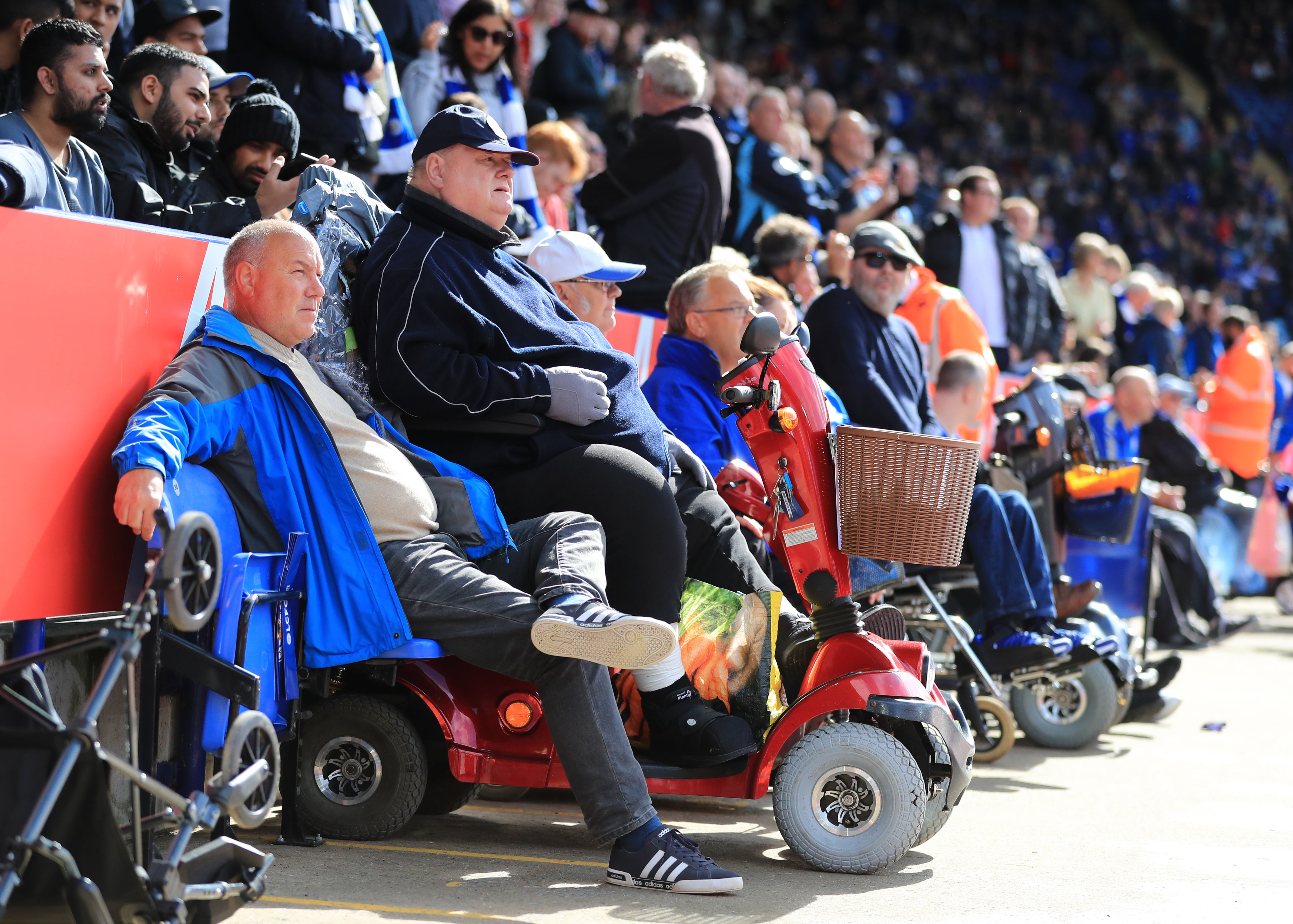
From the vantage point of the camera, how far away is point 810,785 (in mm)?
3990

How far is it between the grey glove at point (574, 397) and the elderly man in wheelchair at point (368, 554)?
1.29 ft

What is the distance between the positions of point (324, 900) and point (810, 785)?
134cm

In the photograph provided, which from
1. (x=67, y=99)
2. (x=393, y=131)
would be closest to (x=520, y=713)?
(x=67, y=99)

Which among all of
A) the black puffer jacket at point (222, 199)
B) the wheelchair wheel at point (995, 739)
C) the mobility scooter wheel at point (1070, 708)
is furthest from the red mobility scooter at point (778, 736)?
the mobility scooter wheel at point (1070, 708)

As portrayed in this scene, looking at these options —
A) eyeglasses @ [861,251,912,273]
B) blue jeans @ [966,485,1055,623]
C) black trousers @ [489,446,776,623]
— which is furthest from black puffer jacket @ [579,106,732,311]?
black trousers @ [489,446,776,623]

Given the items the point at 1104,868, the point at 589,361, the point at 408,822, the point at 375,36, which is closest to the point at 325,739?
the point at 408,822

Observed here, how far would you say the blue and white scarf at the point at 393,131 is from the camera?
6.41 metres

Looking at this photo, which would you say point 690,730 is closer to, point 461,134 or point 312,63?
point 461,134

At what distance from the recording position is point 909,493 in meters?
3.90

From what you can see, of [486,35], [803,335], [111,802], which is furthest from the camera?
[486,35]

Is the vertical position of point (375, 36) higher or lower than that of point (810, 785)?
higher

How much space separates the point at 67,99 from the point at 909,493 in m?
2.66

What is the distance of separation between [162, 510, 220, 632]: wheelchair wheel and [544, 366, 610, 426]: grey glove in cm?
135

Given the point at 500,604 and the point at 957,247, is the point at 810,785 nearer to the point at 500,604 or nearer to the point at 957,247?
the point at 500,604
